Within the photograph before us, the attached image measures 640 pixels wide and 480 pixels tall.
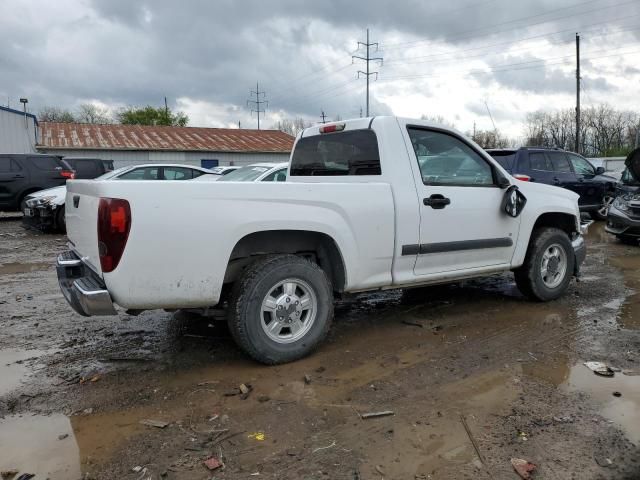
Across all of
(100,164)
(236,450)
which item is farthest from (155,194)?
(100,164)

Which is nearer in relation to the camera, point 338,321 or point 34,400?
point 34,400

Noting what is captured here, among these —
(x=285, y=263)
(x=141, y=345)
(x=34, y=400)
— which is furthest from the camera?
(x=141, y=345)

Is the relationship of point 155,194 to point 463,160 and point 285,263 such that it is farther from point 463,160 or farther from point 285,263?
point 463,160

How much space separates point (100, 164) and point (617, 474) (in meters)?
17.7

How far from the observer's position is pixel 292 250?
13.0 feet

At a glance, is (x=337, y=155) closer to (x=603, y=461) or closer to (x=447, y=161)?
(x=447, y=161)

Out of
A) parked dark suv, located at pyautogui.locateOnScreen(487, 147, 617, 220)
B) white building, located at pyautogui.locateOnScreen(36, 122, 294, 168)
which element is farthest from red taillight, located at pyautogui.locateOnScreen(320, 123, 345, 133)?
white building, located at pyautogui.locateOnScreen(36, 122, 294, 168)

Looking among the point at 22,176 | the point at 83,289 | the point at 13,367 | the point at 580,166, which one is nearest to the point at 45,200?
the point at 22,176

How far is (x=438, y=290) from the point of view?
20.3ft

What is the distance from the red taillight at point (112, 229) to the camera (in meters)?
3.12

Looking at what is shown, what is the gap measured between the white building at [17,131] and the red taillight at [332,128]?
2384 cm

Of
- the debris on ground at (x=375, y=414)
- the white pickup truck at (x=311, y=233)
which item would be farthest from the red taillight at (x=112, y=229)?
the debris on ground at (x=375, y=414)

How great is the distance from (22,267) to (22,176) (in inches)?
263

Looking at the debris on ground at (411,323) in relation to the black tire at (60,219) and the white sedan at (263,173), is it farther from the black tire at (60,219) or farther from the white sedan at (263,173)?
the black tire at (60,219)
